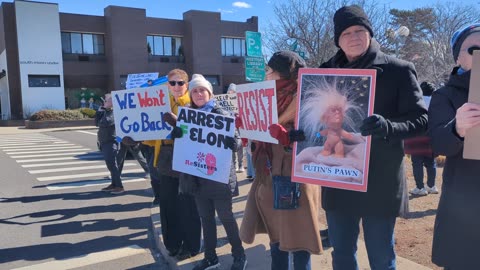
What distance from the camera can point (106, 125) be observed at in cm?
800

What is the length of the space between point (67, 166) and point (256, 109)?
1068 centimetres

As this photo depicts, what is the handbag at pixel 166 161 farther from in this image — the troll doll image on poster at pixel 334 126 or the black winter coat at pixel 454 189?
the black winter coat at pixel 454 189

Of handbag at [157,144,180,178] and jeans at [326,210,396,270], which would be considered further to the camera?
handbag at [157,144,180,178]

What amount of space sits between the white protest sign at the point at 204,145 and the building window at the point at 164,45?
43630mm

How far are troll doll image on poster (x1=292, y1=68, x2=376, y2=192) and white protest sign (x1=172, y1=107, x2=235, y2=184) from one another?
106 cm

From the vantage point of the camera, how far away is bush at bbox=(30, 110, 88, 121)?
107ft

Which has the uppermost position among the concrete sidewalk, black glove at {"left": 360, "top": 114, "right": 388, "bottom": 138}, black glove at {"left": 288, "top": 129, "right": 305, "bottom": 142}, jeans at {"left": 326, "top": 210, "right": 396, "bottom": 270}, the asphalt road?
black glove at {"left": 360, "top": 114, "right": 388, "bottom": 138}

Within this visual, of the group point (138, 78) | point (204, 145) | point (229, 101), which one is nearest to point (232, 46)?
point (138, 78)

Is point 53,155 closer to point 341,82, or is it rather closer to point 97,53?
point 341,82

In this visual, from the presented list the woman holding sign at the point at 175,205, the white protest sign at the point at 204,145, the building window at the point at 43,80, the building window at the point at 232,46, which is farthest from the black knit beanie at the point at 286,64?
the building window at the point at 232,46

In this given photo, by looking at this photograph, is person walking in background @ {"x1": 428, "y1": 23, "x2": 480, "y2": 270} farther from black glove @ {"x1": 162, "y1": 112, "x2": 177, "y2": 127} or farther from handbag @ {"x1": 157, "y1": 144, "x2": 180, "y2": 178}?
handbag @ {"x1": 157, "y1": 144, "x2": 180, "y2": 178}

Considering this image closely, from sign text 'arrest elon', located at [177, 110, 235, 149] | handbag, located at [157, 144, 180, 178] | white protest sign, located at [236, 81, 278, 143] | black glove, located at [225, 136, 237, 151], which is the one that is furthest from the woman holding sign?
white protest sign, located at [236, 81, 278, 143]

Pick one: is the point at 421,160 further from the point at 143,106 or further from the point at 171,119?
the point at 143,106

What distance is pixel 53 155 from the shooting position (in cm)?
1505
